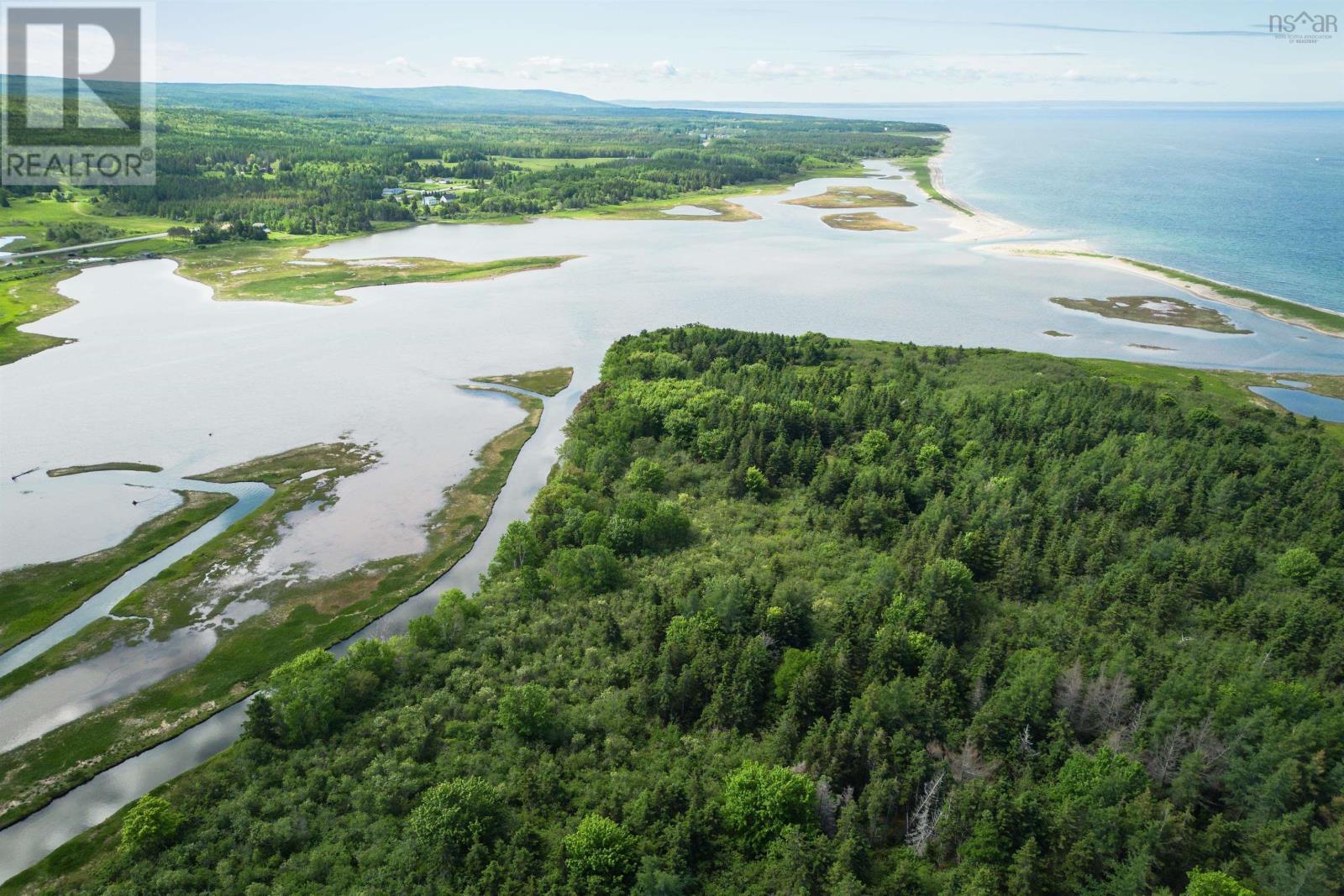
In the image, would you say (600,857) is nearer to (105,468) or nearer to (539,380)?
(105,468)

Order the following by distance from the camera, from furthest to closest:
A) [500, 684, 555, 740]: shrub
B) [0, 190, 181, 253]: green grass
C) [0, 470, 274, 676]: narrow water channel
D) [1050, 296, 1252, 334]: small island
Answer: [0, 190, 181, 253]: green grass, [1050, 296, 1252, 334]: small island, [0, 470, 274, 676]: narrow water channel, [500, 684, 555, 740]: shrub

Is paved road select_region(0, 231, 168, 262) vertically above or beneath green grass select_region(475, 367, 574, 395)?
above

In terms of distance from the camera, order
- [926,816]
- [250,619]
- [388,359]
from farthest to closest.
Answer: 1. [388,359]
2. [250,619]
3. [926,816]

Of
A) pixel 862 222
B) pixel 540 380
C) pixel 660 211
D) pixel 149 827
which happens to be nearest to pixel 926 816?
pixel 149 827

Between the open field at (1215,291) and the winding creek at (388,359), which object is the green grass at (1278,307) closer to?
the open field at (1215,291)

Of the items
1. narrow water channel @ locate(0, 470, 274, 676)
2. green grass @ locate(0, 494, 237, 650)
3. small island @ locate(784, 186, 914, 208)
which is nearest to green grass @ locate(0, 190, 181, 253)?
Answer: narrow water channel @ locate(0, 470, 274, 676)

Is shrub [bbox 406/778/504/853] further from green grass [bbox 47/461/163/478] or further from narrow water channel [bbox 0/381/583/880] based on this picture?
green grass [bbox 47/461/163/478]
